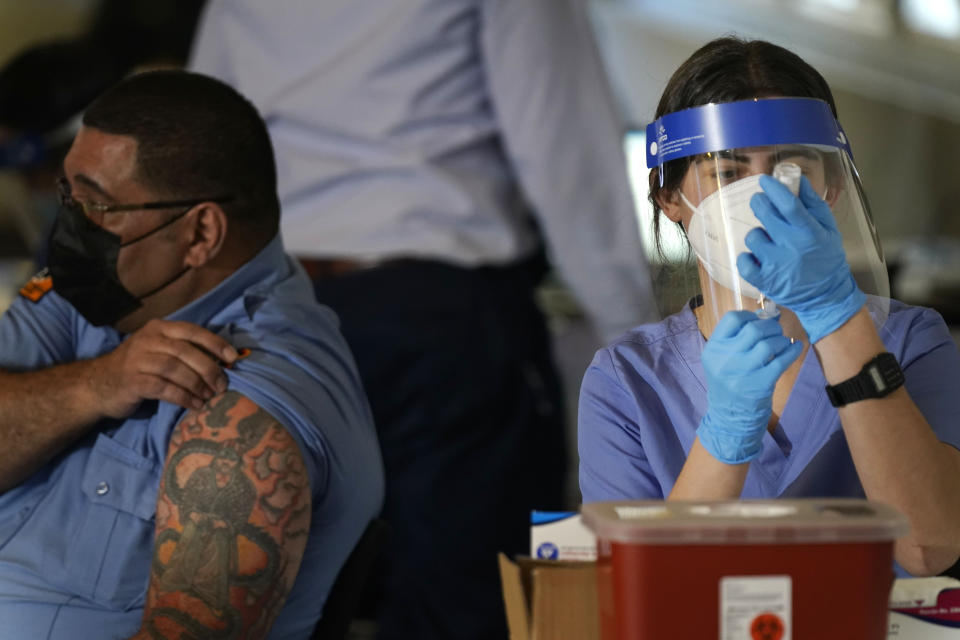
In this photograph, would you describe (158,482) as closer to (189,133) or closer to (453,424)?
(189,133)

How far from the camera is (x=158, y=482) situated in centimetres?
158

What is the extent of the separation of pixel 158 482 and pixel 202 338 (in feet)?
0.70

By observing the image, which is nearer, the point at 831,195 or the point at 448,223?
the point at 831,195

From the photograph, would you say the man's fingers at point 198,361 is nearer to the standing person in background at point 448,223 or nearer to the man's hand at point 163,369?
the man's hand at point 163,369

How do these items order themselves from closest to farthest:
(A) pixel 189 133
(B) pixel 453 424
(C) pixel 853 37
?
(A) pixel 189 133, (B) pixel 453 424, (C) pixel 853 37

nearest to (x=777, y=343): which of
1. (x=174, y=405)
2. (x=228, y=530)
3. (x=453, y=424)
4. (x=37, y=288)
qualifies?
(x=228, y=530)

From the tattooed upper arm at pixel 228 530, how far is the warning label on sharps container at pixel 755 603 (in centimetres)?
65

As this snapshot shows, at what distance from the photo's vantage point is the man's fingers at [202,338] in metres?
1.53

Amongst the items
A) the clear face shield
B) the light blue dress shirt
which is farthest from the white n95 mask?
the light blue dress shirt

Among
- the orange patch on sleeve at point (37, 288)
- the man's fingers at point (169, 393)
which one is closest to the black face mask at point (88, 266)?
the orange patch on sleeve at point (37, 288)

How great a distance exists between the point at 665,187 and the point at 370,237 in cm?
118

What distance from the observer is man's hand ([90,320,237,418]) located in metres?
1.50

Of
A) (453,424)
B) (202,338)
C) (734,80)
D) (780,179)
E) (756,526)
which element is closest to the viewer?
(756,526)

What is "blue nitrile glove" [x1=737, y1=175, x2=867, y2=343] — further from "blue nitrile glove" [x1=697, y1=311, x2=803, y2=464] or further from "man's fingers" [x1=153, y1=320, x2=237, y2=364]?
"man's fingers" [x1=153, y1=320, x2=237, y2=364]
